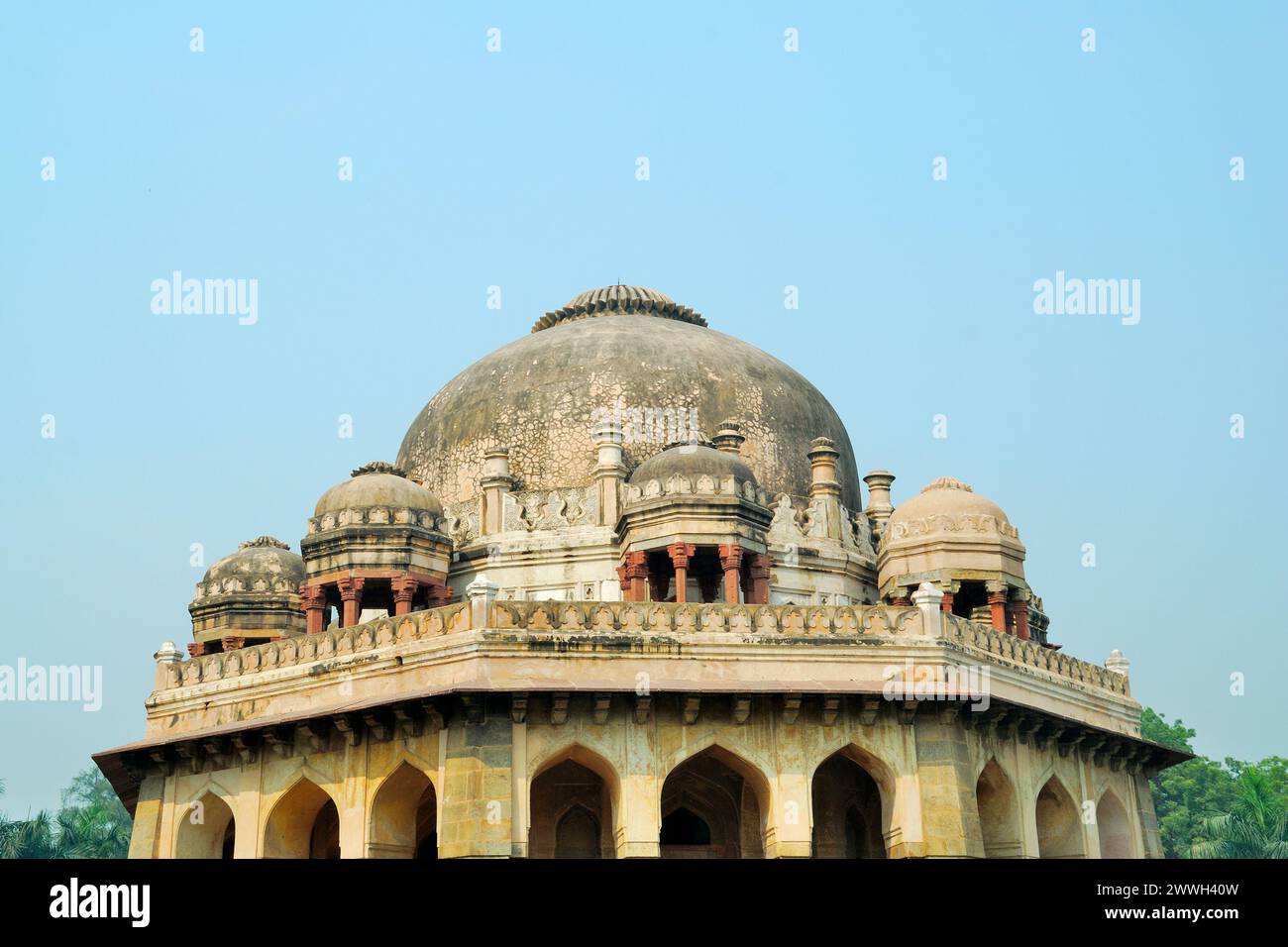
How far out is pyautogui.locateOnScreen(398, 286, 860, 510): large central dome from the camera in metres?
30.3

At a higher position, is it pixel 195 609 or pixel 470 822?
pixel 195 609

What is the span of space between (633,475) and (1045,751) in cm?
765

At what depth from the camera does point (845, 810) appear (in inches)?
1023

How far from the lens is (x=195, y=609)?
31.3 meters

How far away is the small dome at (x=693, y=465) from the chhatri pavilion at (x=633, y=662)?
7cm

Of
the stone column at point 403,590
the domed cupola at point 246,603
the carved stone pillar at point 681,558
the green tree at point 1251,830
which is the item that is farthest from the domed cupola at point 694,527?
the green tree at point 1251,830

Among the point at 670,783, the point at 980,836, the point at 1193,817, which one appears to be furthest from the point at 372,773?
the point at 1193,817

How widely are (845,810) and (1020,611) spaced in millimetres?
4809

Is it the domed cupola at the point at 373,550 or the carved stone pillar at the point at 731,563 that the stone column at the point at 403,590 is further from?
the carved stone pillar at the point at 731,563

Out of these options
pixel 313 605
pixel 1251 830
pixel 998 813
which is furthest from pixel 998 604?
pixel 1251 830

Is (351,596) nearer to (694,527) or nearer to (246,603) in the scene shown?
(246,603)

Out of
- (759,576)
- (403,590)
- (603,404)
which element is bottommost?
(759,576)
